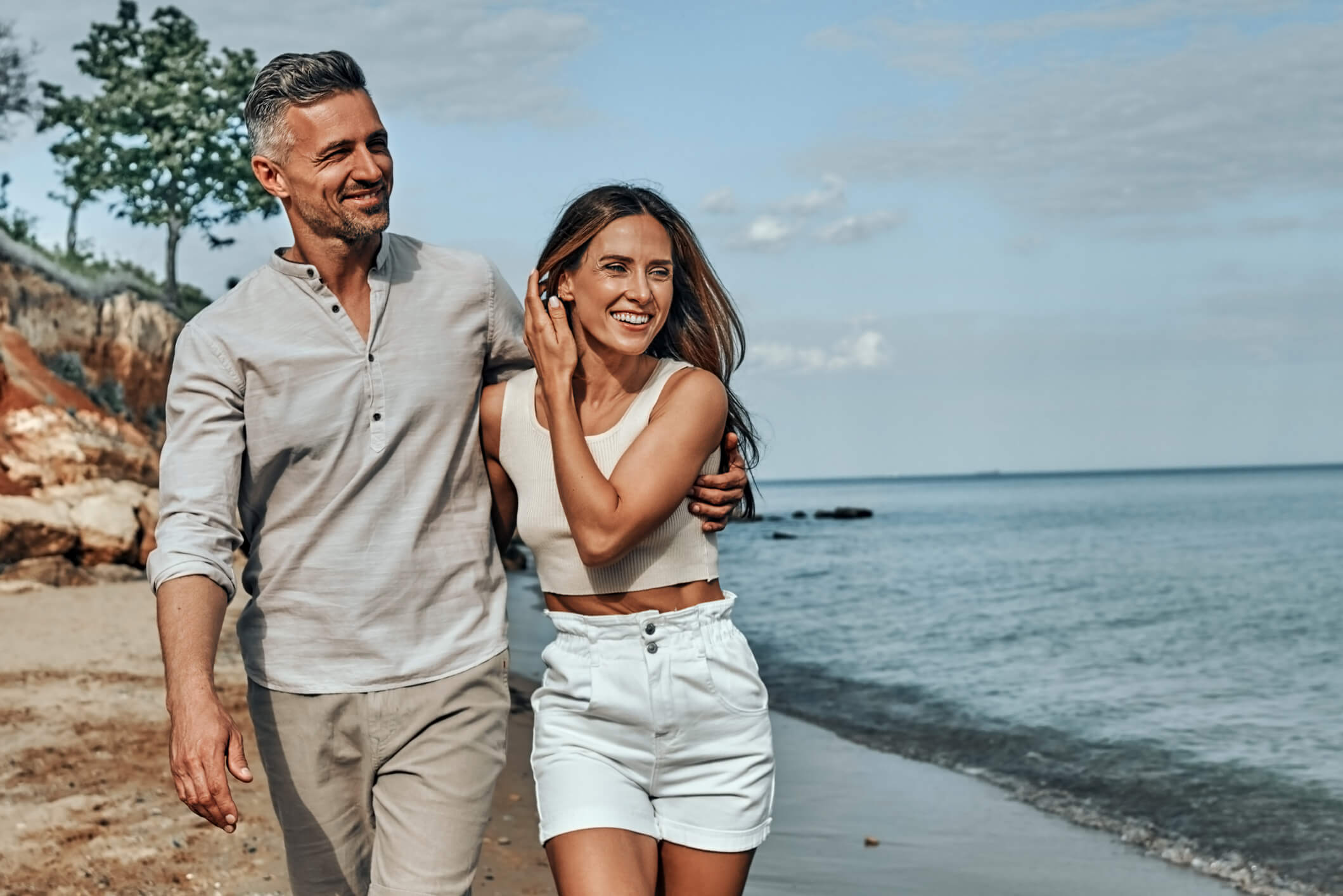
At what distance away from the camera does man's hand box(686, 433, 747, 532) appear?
119 inches

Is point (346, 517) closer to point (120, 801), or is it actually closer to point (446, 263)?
point (446, 263)

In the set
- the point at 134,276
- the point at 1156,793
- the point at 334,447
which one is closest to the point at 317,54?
the point at 334,447

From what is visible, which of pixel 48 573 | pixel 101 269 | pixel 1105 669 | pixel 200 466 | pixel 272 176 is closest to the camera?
pixel 200 466

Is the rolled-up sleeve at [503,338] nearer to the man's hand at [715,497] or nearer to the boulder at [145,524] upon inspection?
the man's hand at [715,497]

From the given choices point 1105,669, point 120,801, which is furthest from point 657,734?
point 1105,669

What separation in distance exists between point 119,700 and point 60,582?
6.09 metres

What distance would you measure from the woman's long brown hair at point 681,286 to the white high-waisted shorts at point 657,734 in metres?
0.45

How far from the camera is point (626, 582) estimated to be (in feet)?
9.70

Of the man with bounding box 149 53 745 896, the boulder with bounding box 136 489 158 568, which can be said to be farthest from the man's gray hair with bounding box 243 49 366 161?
the boulder with bounding box 136 489 158 568

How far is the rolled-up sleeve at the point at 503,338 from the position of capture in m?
3.21

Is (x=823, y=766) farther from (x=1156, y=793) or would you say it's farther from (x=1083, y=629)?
(x=1083, y=629)

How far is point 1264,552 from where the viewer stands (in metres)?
34.4

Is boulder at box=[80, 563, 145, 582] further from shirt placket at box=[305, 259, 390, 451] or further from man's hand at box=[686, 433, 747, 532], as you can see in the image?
man's hand at box=[686, 433, 747, 532]

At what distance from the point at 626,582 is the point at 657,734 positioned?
348mm
